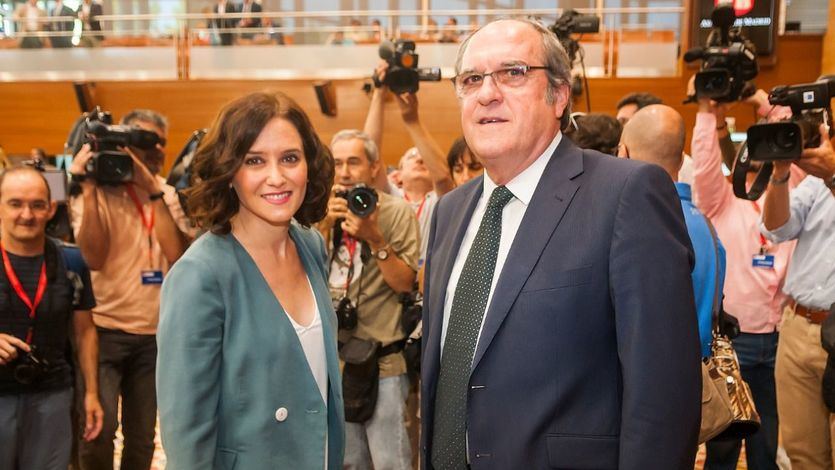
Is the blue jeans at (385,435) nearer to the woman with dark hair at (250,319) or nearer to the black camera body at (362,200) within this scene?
the black camera body at (362,200)

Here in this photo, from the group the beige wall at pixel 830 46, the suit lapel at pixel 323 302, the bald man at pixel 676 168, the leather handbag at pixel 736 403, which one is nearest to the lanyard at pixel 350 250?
the suit lapel at pixel 323 302

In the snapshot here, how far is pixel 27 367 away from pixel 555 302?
6.65 ft

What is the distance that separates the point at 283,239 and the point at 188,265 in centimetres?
30

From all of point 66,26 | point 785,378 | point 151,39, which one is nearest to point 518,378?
point 785,378

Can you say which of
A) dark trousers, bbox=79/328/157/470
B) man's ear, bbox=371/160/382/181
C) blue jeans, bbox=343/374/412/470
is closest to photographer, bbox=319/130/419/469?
blue jeans, bbox=343/374/412/470

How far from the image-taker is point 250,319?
1647 mm

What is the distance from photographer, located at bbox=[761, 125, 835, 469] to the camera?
2.81 meters

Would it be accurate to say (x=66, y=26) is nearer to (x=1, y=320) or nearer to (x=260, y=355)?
(x=1, y=320)

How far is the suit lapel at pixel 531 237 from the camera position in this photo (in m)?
1.44

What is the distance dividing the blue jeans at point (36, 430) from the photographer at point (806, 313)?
2.72m

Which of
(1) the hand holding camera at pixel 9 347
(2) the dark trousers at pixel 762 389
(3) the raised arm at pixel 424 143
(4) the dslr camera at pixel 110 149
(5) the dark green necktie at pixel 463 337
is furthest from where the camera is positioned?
(3) the raised arm at pixel 424 143

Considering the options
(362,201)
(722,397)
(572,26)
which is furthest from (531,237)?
(572,26)

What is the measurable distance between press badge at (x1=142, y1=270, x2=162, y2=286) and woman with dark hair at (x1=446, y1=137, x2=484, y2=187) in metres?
1.43

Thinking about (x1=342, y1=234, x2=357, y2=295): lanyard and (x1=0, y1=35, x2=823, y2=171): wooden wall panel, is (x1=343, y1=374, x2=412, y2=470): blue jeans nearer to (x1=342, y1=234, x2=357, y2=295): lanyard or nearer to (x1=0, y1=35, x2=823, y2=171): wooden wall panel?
(x1=342, y1=234, x2=357, y2=295): lanyard
